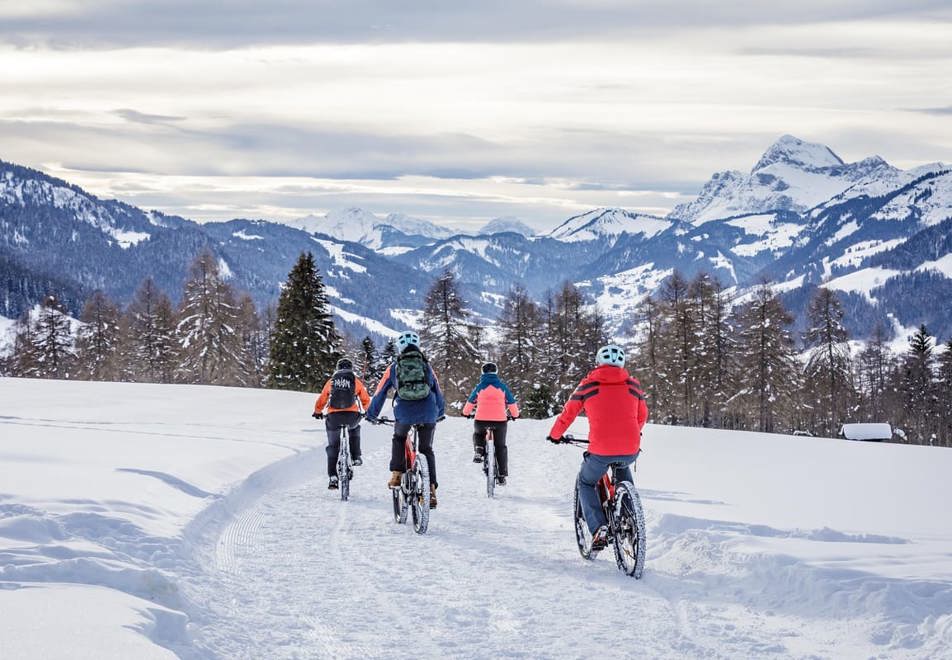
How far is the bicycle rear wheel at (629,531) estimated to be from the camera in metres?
7.70

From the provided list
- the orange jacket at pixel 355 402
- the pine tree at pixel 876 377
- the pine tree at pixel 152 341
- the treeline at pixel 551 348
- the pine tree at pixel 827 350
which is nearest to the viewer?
the orange jacket at pixel 355 402

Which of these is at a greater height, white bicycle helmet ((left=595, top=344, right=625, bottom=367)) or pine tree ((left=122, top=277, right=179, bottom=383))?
pine tree ((left=122, top=277, right=179, bottom=383))

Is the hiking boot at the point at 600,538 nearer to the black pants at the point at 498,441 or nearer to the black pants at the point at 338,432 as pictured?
the black pants at the point at 498,441

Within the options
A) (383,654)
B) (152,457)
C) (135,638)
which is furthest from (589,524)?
(152,457)

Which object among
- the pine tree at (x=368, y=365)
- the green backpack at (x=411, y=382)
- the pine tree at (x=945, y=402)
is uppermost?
the pine tree at (x=368, y=365)

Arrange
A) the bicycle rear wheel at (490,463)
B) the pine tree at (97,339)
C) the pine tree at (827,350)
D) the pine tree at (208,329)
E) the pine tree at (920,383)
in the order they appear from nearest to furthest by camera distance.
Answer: the bicycle rear wheel at (490,463) < the pine tree at (827,350) < the pine tree at (208,329) < the pine tree at (920,383) < the pine tree at (97,339)

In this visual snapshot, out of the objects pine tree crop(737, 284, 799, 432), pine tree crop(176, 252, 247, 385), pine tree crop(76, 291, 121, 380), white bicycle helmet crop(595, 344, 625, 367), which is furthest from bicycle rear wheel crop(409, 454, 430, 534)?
pine tree crop(76, 291, 121, 380)

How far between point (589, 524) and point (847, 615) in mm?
2675

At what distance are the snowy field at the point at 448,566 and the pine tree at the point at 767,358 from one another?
34048 millimetres

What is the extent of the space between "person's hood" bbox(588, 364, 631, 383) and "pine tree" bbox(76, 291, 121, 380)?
64.5 metres

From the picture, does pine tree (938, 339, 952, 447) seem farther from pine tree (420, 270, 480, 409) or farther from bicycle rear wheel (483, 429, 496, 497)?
bicycle rear wheel (483, 429, 496, 497)

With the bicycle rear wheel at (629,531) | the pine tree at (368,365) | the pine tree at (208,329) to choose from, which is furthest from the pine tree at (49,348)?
the bicycle rear wheel at (629,531)

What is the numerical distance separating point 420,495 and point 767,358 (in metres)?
41.5

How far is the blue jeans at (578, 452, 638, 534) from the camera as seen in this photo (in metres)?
8.16
